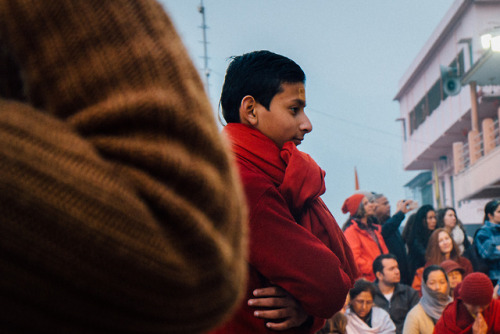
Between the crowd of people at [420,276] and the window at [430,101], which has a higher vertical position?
the window at [430,101]

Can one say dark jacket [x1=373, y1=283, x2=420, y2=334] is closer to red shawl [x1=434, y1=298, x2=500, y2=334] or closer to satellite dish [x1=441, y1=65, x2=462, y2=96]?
red shawl [x1=434, y1=298, x2=500, y2=334]

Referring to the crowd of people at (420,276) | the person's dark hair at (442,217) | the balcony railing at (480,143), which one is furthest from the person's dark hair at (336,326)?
the balcony railing at (480,143)

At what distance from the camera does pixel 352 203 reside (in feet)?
21.0

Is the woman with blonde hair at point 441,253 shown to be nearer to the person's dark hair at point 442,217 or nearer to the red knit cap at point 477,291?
the person's dark hair at point 442,217

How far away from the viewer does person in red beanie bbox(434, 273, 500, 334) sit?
5.41 meters

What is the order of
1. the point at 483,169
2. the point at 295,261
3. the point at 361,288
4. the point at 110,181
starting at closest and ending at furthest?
the point at 110,181 → the point at 295,261 → the point at 361,288 → the point at 483,169

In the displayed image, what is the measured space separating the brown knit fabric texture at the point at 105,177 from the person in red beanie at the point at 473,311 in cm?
526

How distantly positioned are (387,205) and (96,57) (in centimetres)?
698

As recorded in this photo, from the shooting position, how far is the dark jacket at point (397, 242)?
21.5ft

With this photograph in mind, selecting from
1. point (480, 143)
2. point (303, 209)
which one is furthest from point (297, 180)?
point (480, 143)

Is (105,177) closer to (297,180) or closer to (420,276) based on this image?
(297,180)

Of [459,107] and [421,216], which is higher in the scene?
[459,107]

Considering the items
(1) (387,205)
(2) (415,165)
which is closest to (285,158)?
(1) (387,205)

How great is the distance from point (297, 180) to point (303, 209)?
0.10 m
